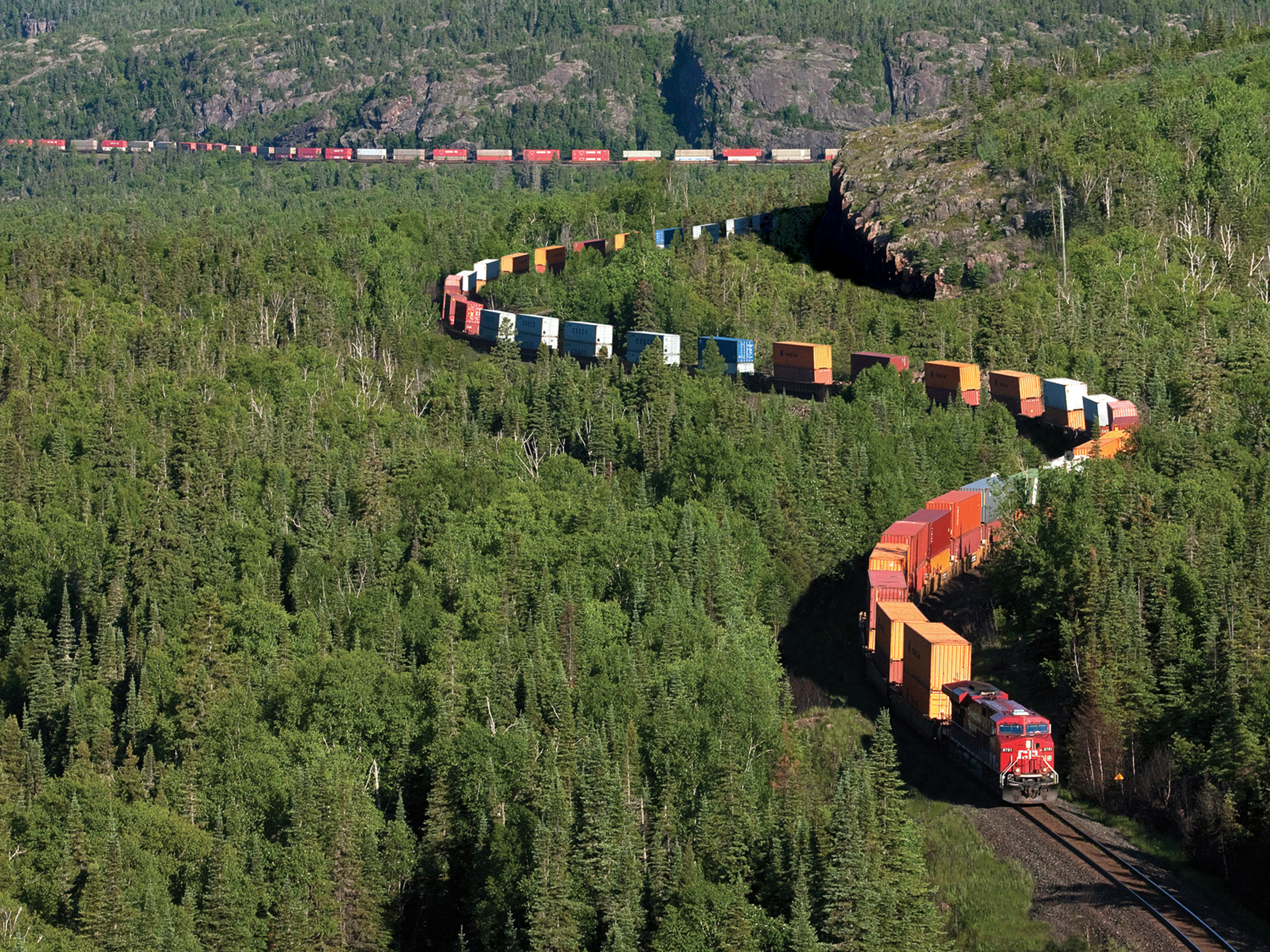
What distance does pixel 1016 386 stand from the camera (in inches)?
5143

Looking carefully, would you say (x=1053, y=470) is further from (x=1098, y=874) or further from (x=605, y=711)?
(x=1098, y=874)

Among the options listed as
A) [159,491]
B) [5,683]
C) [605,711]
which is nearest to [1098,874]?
[605,711]

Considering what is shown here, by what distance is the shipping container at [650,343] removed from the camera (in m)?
159

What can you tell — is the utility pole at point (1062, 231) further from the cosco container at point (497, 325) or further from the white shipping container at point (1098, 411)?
the cosco container at point (497, 325)

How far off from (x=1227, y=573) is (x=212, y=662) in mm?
51135

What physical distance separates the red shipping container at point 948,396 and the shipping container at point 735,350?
1956 cm

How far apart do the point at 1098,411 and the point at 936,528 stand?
29863 mm

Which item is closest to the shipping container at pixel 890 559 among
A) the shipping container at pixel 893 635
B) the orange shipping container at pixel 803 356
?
the shipping container at pixel 893 635

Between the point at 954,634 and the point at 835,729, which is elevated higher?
the point at 954,634

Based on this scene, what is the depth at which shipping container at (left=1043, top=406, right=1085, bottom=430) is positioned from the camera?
Answer: 125m

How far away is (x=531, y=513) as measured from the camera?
11462cm

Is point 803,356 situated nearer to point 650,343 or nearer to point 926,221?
point 650,343

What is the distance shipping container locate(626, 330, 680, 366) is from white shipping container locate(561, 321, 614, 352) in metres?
1.74

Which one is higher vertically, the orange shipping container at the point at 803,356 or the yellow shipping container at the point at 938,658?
the yellow shipping container at the point at 938,658
